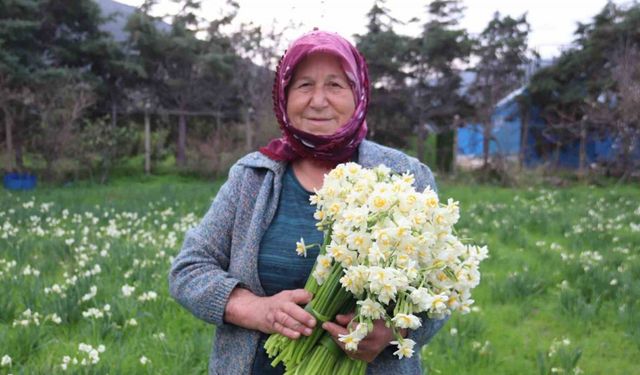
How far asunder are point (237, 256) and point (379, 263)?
1.87 feet

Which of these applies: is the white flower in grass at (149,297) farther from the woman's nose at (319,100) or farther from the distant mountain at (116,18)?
the distant mountain at (116,18)

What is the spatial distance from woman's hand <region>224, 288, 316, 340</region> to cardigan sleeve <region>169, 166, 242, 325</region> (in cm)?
3

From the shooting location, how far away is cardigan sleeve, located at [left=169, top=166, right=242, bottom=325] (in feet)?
5.26

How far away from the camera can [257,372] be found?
66.2 inches

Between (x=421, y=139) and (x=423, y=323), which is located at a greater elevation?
(x=423, y=323)

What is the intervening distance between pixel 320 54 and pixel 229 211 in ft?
1.72

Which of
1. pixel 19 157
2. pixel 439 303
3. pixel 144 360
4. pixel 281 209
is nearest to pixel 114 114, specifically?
pixel 19 157

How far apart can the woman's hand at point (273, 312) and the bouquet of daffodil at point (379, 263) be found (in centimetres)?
3

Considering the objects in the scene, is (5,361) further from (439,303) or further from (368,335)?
(439,303)

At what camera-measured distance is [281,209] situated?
5.67 ft

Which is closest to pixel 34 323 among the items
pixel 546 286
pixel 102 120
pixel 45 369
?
pixel 45 369

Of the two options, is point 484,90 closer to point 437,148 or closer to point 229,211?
point 437,148

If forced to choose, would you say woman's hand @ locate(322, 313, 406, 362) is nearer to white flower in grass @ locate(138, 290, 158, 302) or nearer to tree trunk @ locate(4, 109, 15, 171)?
white flower in grass @ locate(138, 290, 158, 302)

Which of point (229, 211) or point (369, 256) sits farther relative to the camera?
point (229, 211)
